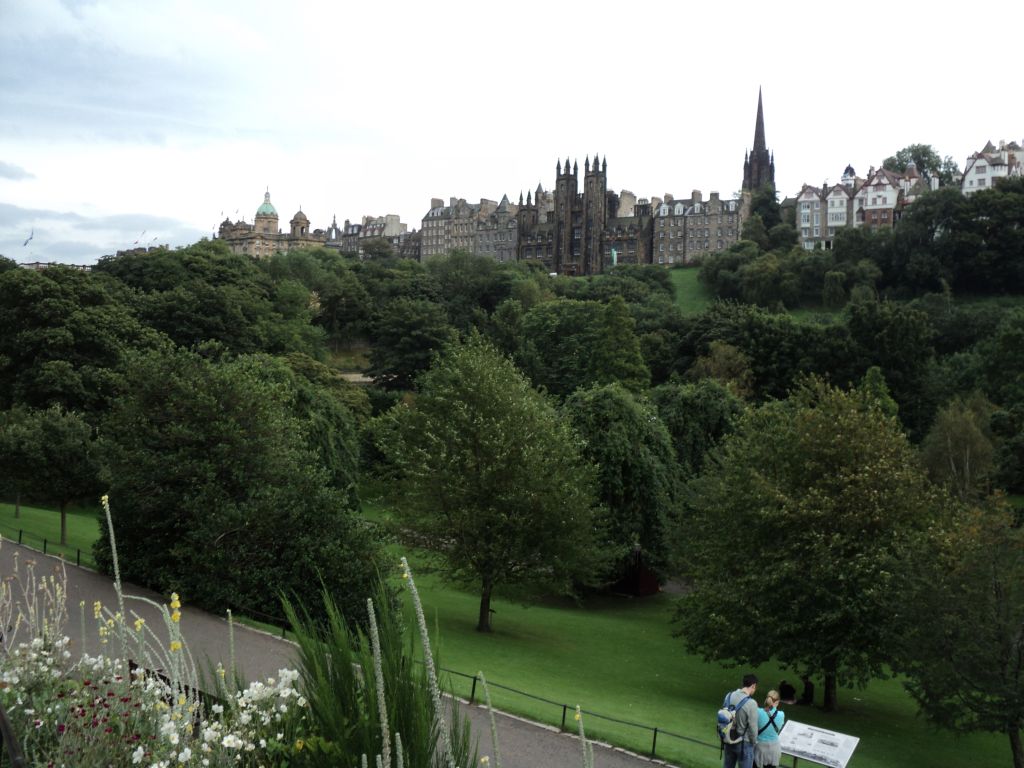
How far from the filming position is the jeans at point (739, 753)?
12500 mm

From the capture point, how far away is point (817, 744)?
533 inches

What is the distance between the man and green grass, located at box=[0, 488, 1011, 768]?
2.26 meters

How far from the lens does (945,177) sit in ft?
432

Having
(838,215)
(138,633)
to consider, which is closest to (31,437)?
(138,633)

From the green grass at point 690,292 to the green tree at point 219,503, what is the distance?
76304 mm

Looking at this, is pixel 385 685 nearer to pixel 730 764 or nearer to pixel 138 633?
pixel 138 633

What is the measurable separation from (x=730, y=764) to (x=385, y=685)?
21.5 ft

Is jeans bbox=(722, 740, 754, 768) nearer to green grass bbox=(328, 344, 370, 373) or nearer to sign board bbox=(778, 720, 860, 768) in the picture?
sign board bbox=(778, 720, 860, 768)

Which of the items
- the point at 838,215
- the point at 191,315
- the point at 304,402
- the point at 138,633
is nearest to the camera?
the point at 138,633

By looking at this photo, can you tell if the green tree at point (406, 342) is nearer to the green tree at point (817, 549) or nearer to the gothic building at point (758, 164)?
the green tree at point (817, 549)

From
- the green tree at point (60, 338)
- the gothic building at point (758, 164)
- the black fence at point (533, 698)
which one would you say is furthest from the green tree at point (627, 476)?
the gothic building at point (758, 164)

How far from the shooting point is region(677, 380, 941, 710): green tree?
21250 mm

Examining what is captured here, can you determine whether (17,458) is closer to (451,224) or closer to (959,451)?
(959,451)

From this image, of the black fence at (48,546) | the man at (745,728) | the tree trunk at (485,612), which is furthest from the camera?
the tree trunk at (485,612)
